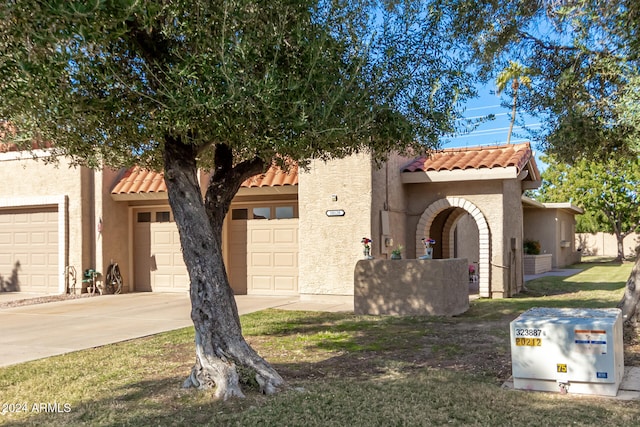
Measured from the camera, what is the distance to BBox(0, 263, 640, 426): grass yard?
16.7 ft

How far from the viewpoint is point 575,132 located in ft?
28.3

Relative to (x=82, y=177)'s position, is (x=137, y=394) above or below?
below

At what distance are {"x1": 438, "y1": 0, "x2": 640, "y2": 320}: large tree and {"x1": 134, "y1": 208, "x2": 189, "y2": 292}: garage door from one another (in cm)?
1022

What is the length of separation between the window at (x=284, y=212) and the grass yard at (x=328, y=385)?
5091 millimetres

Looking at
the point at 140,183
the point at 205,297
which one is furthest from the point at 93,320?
the point at 205,297

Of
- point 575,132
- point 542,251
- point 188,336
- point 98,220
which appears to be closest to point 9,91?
point 188,336

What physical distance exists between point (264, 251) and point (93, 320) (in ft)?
16.4

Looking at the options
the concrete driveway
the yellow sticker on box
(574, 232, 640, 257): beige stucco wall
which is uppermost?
(574, 232, 640, 257): beige stucco wall

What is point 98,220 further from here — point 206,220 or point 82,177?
point 206,220

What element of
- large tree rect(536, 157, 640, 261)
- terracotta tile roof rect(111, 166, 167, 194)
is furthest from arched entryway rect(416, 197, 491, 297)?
large tree rect(536, 157, 640, 261)

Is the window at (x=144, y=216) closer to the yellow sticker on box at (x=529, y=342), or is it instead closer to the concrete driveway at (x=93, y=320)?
the concrete driveway at (x=93, y=320)

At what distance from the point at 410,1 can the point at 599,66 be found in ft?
10.5

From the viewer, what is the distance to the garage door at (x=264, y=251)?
15.0 metres

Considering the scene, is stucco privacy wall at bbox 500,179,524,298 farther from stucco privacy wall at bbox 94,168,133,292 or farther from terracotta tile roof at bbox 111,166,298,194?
stucco privacy wall at bbox 94,168,133,292
